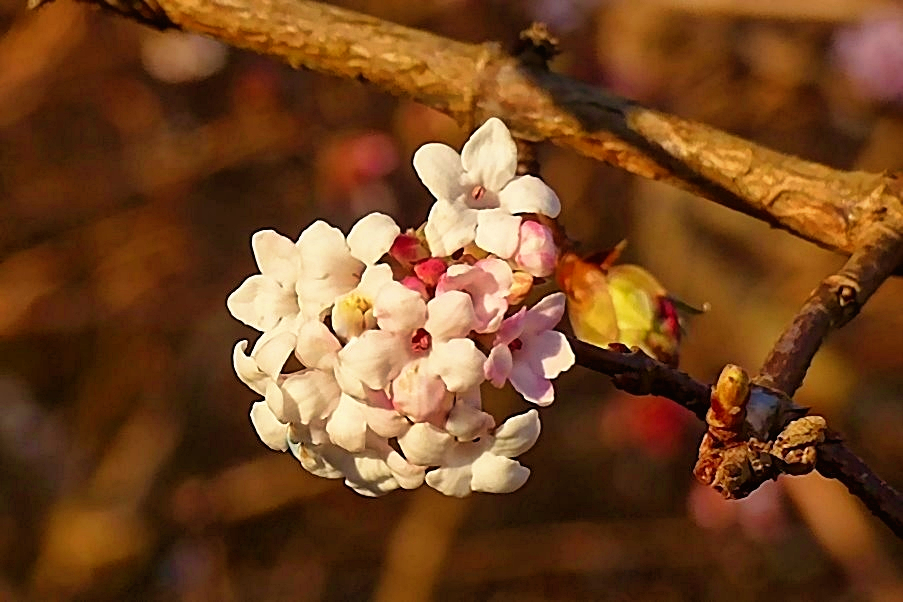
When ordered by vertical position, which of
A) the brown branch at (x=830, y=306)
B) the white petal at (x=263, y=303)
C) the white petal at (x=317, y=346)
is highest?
the brown branch at (x=830, y=306)

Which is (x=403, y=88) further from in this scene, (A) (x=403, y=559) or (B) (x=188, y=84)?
(B) (x=188, y=84)

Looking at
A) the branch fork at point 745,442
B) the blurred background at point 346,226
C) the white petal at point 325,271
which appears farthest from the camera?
the blurred background at point 346,226

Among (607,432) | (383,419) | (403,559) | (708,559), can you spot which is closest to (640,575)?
(708,559)

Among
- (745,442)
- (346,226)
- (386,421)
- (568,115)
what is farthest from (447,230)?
(346,226)

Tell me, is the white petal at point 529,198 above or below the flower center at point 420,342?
above

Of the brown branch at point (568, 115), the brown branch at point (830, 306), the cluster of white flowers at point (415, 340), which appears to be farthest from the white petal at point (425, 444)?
the brown branch at point (568, 115)

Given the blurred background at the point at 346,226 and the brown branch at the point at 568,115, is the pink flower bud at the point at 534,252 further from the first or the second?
the blurred background at the point at 346,226

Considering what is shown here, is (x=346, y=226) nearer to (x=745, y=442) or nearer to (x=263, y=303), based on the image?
(x=263, y=303)

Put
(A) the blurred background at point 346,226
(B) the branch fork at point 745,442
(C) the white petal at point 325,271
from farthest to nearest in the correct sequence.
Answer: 1. (A) the blurred background at point 346,226
2. (C) the white petal at point 325,271
3. (B) the branch fork at point 745,442

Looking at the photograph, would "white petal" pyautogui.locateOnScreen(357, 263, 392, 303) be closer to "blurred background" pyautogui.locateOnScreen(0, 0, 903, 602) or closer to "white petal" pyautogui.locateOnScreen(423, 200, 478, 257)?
"white petal" pyautogui.locateOnScreen(423, 200, 478, 257)
